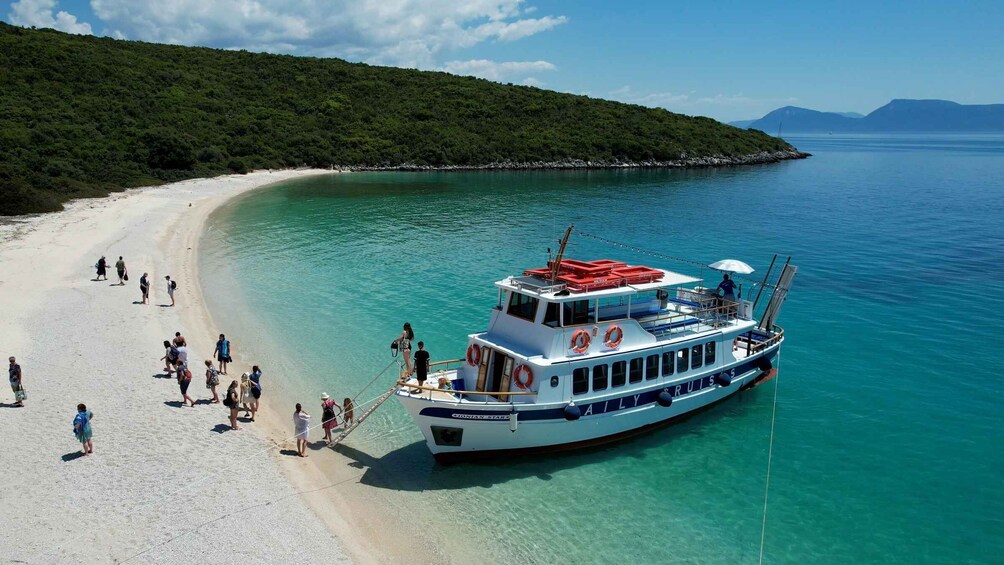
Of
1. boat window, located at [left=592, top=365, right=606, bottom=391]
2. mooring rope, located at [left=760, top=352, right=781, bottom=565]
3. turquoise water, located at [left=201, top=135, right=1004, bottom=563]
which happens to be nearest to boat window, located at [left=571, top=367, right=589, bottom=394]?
boat window, located at [left=592, top=365, right=606, bottom=391]

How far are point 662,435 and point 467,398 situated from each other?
6317 mm

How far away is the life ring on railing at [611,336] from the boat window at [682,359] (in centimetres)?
242

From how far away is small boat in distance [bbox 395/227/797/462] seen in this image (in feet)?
54.6

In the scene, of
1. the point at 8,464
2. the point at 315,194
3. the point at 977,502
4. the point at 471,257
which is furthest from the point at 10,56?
the point at 977,502

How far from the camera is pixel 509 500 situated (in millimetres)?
15633

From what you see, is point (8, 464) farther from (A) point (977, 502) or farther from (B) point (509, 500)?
(A) point (977, 502)

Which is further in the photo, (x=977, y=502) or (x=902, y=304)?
A: (x=902, y=304)

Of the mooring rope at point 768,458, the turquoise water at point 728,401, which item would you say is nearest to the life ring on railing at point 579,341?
the turquoise water at point 728,401

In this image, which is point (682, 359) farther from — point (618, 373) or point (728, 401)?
point (728, 401)

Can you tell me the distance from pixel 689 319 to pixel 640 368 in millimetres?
3004

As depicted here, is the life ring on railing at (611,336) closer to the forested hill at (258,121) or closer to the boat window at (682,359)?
the boat window at (682,359)

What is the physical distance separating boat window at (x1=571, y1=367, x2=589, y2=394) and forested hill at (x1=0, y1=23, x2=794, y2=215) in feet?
157

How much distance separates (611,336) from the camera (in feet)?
58.5

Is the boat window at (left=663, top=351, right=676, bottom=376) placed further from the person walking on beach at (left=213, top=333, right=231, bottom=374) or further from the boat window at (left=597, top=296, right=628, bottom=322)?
the person walking on beach at (left=213, top=333, right=231, bottom=374)
